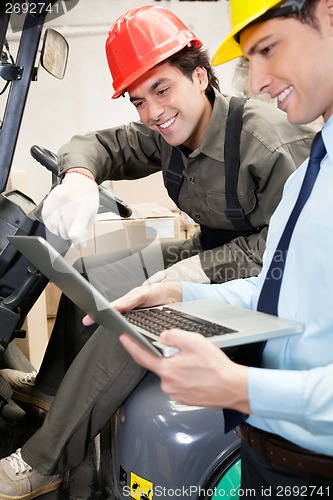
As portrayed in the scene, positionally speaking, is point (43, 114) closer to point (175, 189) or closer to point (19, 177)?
point (19, 177)

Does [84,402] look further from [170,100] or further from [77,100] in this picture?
[77,100]

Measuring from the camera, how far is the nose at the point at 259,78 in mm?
904

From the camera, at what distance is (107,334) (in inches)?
58.0

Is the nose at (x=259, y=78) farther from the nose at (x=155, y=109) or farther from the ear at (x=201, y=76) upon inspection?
the ear at (x=201, y=76)

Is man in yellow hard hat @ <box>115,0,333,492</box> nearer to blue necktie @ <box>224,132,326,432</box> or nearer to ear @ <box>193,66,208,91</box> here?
Result: blue necktie @ <box>224,132,326,432</box>

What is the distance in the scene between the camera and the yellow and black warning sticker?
4.50ft

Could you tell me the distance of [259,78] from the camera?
0.92 metres

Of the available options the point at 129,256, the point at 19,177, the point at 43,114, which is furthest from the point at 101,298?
the point at 43,114

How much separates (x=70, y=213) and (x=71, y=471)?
744 mm

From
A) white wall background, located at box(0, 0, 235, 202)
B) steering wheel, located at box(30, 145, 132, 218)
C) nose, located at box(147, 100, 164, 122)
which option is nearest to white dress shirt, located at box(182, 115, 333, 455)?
nose, located at box(147, 100, 164, 122)

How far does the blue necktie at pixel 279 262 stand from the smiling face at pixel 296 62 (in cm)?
6

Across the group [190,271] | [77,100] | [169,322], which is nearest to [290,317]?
[169,322]

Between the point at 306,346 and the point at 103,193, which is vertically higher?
the point at 103,193

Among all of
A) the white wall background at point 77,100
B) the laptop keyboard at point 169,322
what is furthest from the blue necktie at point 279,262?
the white wall background at point 77,100
